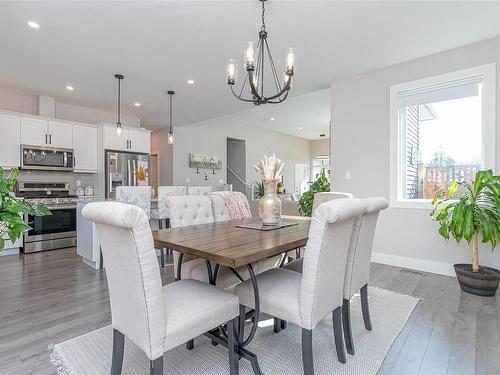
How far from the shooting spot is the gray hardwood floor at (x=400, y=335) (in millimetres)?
1647

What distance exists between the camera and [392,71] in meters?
3.63

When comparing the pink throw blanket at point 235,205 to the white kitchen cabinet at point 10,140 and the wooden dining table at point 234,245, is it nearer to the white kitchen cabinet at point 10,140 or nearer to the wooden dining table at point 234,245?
the wooden dining table at point 234,245

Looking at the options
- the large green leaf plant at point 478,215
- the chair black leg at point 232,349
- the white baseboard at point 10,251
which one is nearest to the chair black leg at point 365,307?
the chair black leg at point 232,349

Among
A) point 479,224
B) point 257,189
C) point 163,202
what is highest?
point 257,189

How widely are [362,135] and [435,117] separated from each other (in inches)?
34.6

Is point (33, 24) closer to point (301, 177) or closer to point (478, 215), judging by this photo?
point (478, 215)

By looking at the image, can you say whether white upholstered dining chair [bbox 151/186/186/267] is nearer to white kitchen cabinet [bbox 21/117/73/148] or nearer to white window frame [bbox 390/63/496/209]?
white kitchen cabinet [bbox 21/117/73/148]

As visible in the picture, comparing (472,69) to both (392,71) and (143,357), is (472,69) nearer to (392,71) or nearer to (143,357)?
(392,71)

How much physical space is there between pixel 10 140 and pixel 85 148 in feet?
3.58

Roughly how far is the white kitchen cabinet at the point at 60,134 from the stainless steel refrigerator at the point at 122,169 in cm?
66

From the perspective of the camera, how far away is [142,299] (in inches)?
44.9

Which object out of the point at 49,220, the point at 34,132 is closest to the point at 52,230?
the point at 49,220

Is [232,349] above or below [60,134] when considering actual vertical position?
below

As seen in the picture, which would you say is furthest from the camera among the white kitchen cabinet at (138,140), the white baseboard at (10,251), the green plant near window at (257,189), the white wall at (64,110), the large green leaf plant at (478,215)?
the green plant near window at (257,189)
